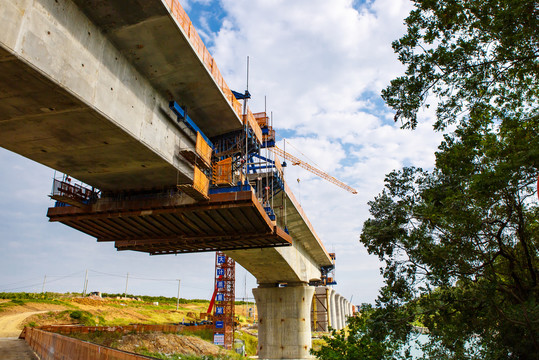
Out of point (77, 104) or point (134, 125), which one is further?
point (134, 125)

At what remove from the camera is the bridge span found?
915 centimetres

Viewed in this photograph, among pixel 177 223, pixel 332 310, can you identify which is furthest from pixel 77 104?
pixel 332 310

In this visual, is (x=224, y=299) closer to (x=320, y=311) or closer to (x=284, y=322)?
(x=284, y=322)

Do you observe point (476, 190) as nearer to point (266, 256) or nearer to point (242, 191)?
point (242, 191)

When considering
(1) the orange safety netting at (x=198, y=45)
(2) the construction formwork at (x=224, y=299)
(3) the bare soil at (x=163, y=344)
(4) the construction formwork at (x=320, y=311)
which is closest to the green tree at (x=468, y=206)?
(1) the orange safety netting at (x=198, y=45)

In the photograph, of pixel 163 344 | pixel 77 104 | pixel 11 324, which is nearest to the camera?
pixel 77 104

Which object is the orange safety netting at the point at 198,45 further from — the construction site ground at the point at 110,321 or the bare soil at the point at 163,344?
the bare soil at the point at 163,344

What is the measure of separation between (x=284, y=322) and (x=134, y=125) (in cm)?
2834

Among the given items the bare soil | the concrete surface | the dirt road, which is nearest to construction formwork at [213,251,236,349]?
the bare soil

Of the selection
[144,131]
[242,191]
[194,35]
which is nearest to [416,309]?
[242,191]

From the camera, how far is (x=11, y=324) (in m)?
41.9

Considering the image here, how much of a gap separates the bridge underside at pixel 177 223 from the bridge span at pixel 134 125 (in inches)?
2.1

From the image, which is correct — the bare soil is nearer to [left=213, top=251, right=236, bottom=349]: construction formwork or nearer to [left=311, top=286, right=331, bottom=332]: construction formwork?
[left=213, top=251, right=236, bottom=349]: construction formwork

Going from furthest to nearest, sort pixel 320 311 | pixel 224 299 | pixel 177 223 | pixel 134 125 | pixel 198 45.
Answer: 1. pixel 320 311
2. pixel 224 299
3. pixel 177 223
4. pixel 198 45
5. pixel 134 125
